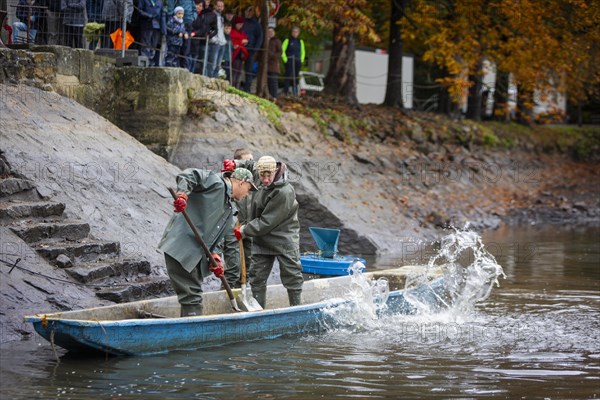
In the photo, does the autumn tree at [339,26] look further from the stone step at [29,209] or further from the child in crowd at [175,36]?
the stone step at [29,209]

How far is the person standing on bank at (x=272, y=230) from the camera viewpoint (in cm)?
1205

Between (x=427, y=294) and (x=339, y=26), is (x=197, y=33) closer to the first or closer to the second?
(x=339, y=26)

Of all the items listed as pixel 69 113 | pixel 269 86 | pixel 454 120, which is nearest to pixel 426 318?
pixel 69 113

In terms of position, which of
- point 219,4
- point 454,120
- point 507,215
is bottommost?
point 507,215

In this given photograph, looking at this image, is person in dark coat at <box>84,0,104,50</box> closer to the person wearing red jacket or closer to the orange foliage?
the person wearing red jacket

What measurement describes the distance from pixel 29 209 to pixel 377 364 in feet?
16.8

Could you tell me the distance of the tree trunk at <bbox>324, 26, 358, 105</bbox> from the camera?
93.0ft

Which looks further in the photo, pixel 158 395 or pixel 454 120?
pixel 454 120

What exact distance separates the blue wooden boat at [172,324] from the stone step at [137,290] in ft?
2.75

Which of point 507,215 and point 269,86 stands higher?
point 269,86

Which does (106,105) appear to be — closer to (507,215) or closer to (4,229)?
(4,229)

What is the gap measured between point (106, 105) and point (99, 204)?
13.1ft

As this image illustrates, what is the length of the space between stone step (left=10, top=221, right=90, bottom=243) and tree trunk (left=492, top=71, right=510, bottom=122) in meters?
21.8

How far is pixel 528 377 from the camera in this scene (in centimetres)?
1013
